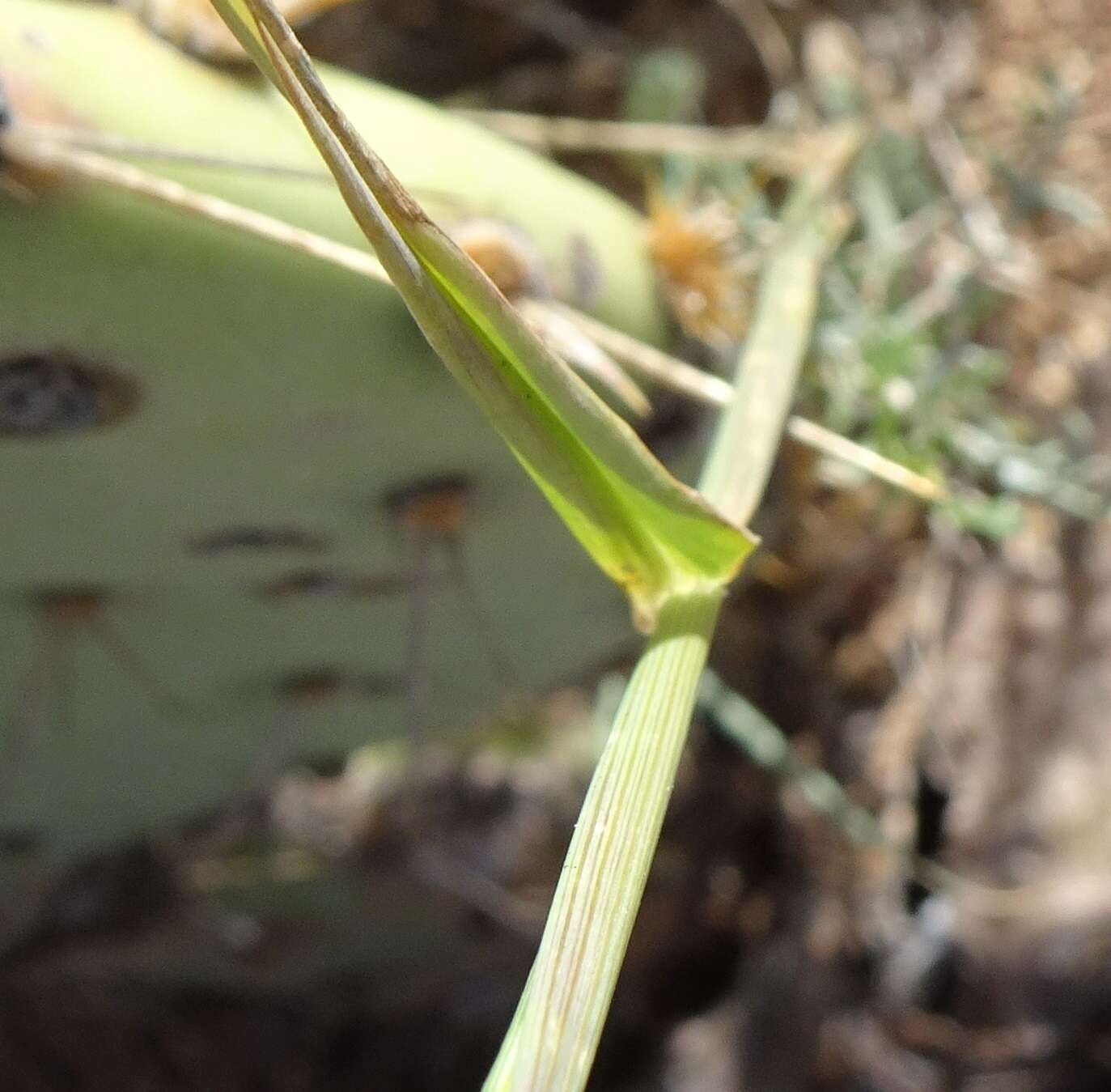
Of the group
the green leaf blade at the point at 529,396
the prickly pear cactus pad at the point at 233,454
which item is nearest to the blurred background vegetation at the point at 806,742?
the prickly pear cactus pad at the point at 233,454

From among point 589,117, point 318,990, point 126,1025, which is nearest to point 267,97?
point 589,117

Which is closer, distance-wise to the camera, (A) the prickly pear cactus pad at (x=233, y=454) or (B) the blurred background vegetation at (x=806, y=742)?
(A) the prickly pear cactus pad at (x=233, y=454)

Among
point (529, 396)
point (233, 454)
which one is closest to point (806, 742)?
point (233, 454)

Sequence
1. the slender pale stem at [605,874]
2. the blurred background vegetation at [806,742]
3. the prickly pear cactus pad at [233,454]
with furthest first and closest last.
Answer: the blurred background vegetation at [806,742] → the prickly pear cactus pad at [233,454] → the slender pale stem at [605,874]

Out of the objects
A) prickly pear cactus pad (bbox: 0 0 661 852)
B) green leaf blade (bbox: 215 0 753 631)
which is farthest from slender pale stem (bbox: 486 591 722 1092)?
prickly pear cactus pad (bbox: 0 0 661 852)

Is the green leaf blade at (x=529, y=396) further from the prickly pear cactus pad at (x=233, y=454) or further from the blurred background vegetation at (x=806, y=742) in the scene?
the blurred background vegetation at (x=806, y=742)

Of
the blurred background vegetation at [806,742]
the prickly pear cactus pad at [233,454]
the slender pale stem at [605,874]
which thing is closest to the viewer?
the slender pale stem at [605,874]

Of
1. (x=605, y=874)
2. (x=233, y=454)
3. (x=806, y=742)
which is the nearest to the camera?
(x=605, y=874)

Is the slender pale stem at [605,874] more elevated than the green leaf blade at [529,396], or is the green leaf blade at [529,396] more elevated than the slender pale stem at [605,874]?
the green leaf blade at [529,396]

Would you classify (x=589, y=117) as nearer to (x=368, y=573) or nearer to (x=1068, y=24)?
(x=1068, y=24)

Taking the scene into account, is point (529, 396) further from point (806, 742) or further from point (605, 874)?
point (806, 742)
